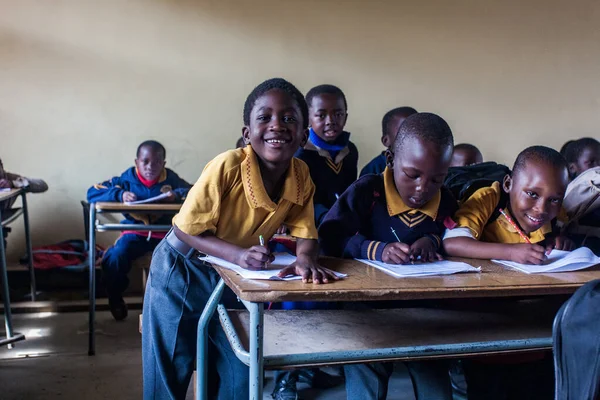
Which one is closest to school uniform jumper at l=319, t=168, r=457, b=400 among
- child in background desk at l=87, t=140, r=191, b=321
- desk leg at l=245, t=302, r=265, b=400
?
desk leg at l=245, t=302, r=265, b=400

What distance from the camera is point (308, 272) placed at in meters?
1.32

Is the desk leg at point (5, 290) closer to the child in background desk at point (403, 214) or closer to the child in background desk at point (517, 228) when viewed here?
the child in background desk at point (403, 214)

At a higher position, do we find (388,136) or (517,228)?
(388,136)

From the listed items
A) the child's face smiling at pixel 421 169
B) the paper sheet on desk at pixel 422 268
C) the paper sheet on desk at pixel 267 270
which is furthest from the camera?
the child's face smiling at pixel 421 169

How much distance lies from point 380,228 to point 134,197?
233 centimetres

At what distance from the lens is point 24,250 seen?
432 cm

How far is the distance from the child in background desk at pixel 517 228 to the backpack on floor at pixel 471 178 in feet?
0.28

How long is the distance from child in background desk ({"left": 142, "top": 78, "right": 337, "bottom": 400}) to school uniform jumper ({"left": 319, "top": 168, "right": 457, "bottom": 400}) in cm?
16

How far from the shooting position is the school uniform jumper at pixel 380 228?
1.73 metres

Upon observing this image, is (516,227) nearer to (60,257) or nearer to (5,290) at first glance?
(5,290)

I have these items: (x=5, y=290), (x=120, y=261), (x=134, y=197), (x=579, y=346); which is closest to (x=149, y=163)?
(x=134, y=197)

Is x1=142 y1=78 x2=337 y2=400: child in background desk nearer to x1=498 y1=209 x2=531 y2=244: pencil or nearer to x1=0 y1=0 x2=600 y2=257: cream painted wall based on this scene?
x1=498 y1=209 x2=531 y2=244: pencil

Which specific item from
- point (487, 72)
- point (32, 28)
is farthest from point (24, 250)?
point (487, 72)

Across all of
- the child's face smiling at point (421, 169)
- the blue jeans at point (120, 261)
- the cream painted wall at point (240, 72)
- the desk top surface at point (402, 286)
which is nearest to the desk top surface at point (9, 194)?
the blue jeans at point (120, 261)
